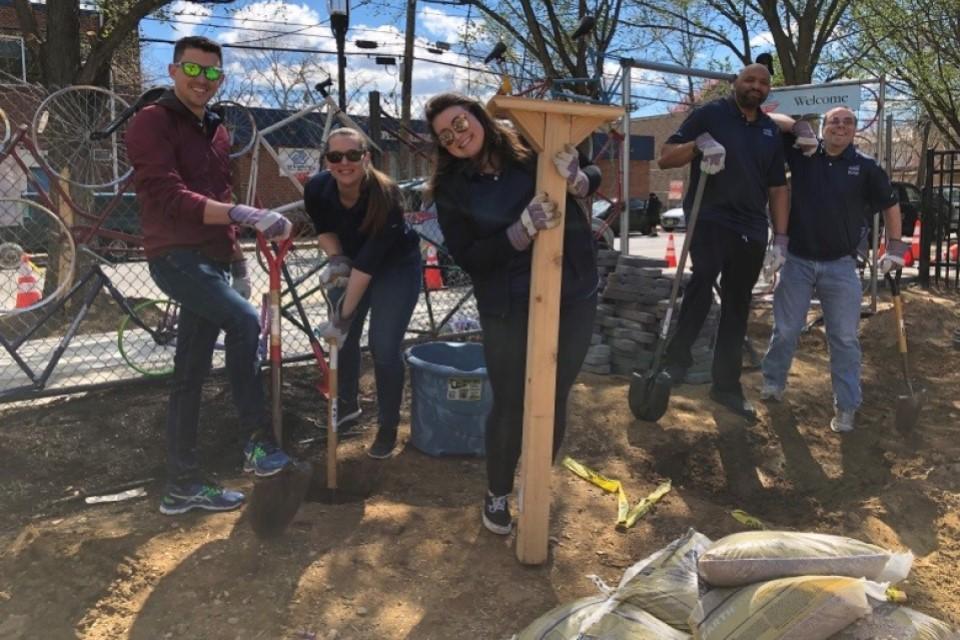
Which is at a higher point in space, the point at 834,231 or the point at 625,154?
the point at 625,154

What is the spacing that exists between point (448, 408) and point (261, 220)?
1389 mm

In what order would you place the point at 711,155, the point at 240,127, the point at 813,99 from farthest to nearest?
the point at 813,99
the point at 240,127
the point at 711,155

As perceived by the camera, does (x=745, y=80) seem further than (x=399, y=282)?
Yes

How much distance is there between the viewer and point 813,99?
7.09 metres

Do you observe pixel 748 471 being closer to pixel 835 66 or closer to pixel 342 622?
pixel 342 622

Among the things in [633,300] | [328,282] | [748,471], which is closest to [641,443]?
[748,471]

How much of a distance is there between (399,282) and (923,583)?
2.54 metres

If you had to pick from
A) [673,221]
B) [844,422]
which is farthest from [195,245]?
[673,221]

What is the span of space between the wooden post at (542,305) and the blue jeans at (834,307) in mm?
2357

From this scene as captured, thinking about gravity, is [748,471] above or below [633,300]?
below

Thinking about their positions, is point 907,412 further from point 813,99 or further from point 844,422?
point 813,99

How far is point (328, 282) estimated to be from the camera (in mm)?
3701

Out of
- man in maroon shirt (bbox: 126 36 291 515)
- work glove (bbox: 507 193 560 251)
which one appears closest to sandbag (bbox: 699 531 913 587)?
work glove (bbox: 507 193 560 251)

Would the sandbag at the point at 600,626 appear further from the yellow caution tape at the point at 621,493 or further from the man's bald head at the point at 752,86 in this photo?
the man's bald head at the point at 752,86
